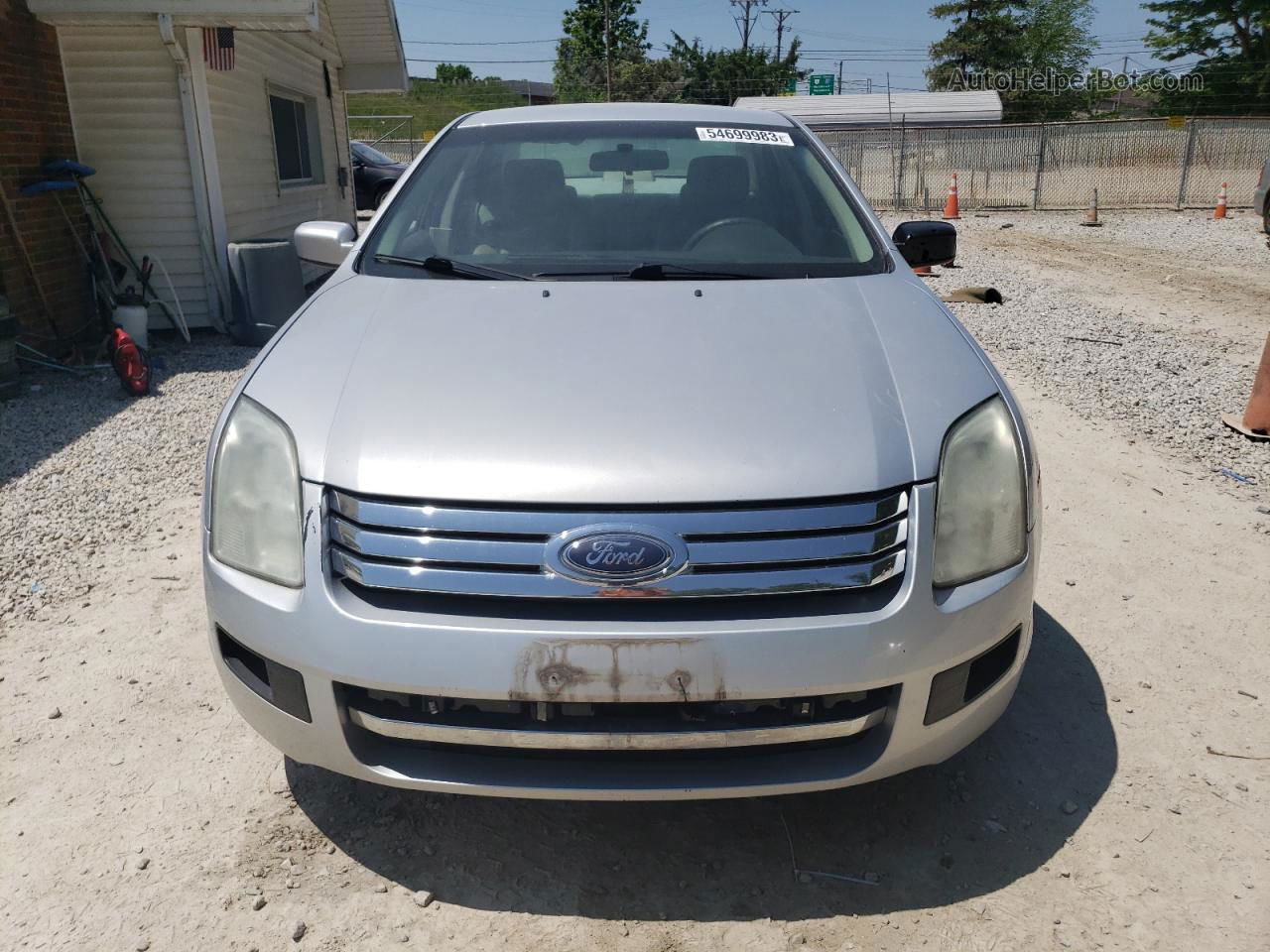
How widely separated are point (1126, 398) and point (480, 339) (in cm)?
503

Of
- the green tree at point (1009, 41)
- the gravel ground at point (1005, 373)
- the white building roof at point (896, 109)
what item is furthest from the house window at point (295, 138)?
the green tree at point (1009, 41)

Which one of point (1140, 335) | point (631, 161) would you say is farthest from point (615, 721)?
point (1140, 335)

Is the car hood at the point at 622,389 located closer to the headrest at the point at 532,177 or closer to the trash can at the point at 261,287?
the headrest at the point at 532,177

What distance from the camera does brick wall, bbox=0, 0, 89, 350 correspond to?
701cm

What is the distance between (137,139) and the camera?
8.24m

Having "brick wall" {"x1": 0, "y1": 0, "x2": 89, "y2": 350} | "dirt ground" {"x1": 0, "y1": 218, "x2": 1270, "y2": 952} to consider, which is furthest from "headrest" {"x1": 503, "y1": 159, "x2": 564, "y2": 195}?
"brick wall" {"x1": 0, "y1": 0, "x2": 89, "y2": 350}

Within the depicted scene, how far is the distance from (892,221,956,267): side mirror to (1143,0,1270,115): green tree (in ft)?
141

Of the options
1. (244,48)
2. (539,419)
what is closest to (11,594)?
(539,419)

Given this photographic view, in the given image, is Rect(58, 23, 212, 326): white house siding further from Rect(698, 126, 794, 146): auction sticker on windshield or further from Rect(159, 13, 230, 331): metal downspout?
Rect(698, 126, 794, 146): auction sticker on windshield

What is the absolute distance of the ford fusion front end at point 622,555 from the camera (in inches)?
73.3

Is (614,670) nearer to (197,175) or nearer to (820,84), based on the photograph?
(197,175)

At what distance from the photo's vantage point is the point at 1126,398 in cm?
612

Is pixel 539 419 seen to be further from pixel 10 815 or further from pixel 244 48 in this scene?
pixel 244 48

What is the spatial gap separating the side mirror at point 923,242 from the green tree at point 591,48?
52.9 metres
